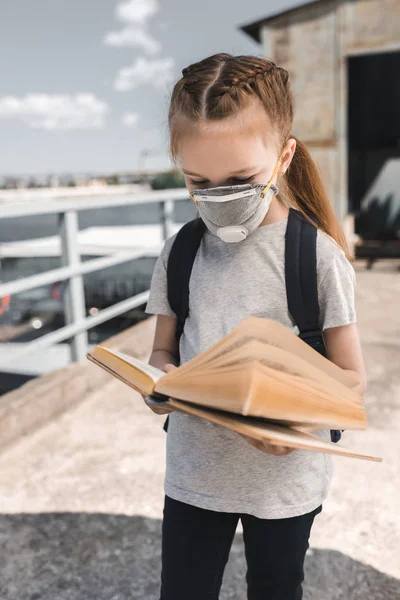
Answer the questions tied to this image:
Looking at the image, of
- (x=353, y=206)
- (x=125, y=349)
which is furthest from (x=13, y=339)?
(x=125, y=349)

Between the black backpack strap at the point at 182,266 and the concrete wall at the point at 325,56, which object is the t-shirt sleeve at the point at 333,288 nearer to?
the black backpack strap at the point at 182,266

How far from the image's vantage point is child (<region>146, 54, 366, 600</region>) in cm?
123

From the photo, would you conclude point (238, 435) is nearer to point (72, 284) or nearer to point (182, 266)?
point (182, 266)

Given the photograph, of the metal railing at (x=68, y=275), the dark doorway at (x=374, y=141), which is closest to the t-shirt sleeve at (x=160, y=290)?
the metal railing at (x=68, y=275)

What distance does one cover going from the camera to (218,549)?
52.9 inches

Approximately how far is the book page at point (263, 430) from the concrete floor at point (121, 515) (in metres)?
1.34

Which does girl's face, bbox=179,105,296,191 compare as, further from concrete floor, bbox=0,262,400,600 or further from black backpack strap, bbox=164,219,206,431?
concrete floor, bbox=0,262,400,600

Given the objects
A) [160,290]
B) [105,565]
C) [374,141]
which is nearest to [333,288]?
[160,290]

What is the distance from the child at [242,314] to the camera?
4.05 ft

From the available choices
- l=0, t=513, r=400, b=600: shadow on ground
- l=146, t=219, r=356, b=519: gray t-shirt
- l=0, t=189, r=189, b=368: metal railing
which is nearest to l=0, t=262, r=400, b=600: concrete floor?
l=0, t=513, r=400, b=600: shadow on ground

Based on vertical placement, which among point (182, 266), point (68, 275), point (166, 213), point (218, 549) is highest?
point (182, 266)

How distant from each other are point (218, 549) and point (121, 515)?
1.27 metres

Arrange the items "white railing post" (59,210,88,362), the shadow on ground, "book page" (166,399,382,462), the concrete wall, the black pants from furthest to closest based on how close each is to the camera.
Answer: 1. the concrete wall
2. "white railing post" (59,210,88,362)
3. the shadow on ground
4. the black pants
5. "book page" (166,399,382,462)

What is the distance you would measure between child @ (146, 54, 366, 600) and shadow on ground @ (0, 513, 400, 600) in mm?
786
